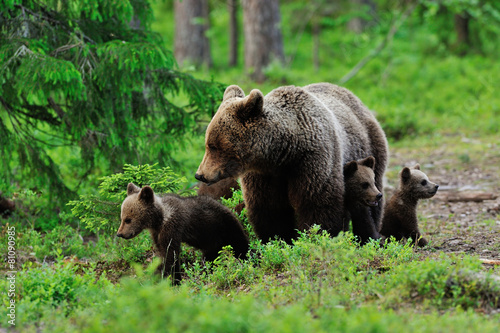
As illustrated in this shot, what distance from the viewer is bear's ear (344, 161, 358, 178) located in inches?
265

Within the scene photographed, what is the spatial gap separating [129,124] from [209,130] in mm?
2678

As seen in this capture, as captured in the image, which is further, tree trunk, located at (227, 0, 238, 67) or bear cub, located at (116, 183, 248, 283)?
tree trunk, located at (227, 0, 238, 67)

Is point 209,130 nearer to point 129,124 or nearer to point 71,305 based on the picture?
point 71,305

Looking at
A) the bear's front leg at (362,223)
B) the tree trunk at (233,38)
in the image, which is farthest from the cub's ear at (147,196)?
the tree trunk at (233,38)

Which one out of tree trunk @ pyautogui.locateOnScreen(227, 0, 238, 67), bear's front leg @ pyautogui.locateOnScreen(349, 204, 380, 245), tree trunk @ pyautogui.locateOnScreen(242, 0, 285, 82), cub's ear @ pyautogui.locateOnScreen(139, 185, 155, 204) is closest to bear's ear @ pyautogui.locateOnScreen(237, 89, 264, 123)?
cub's ear @ pyautogui.locateOnScreen(139, 185, 155, 204)

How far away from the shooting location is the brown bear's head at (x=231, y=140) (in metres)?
5.97

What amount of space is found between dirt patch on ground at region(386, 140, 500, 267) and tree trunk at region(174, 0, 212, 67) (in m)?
10.9

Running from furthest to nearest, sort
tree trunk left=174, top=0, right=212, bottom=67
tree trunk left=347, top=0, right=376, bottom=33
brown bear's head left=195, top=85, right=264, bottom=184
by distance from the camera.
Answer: tree trunk left=347, top=0, right=376, bottom=33, tree trunk left=174, top=0, right=212, bottom=67, brown bear's head left=195, top=85, right=264, bottom=184

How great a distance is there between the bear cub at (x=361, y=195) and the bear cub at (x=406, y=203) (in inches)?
26.3

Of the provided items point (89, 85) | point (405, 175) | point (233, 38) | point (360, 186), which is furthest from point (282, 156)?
point (233, 38)

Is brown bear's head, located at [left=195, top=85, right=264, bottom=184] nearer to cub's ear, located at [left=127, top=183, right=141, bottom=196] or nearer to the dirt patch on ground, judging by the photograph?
cub's ear, located at [left=127, top=183, right=141, bottom=196]

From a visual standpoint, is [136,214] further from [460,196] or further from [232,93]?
[460,196]

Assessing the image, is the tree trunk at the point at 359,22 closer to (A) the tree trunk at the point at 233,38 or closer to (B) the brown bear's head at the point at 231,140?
(A) the tree trunk at the point at 233,38

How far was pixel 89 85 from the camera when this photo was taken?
8.09m
